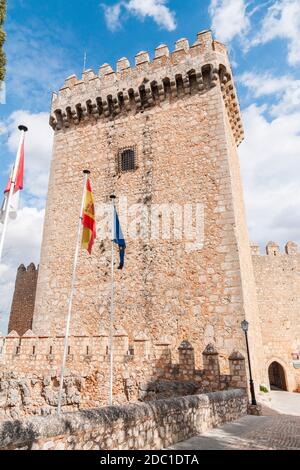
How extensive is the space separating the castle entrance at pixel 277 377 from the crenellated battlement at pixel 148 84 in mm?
13555

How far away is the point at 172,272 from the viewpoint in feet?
37.4

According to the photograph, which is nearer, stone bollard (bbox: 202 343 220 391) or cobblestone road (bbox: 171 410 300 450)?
cobblestone road (bbox: 171 410 300 450)

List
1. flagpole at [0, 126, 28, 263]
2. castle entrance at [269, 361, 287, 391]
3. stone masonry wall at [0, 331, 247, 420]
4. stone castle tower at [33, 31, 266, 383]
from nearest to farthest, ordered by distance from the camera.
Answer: flagpole at [0, 126, 28, 263]
stone masonry wall at [0, 331, 247, 420]
stone castle tower at [33, 31, 266, 383]
castle entrance at [269, 361, 287, 391]

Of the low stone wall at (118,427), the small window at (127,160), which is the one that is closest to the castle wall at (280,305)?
the small window at (127,160)

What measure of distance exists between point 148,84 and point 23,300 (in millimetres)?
13432

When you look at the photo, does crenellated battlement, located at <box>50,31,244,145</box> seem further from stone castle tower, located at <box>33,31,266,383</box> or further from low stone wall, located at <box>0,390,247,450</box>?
low stone wall, located at <box>0,390,247,450</box>

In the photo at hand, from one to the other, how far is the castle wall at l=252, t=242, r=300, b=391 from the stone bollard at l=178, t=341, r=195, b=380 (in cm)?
1169

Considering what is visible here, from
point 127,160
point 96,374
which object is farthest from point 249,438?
point 127,160

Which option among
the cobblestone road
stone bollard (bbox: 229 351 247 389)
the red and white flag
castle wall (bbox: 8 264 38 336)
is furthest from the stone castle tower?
castle wall (bbox: 8 264 38 336)

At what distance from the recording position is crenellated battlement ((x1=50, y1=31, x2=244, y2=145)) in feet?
43.9
